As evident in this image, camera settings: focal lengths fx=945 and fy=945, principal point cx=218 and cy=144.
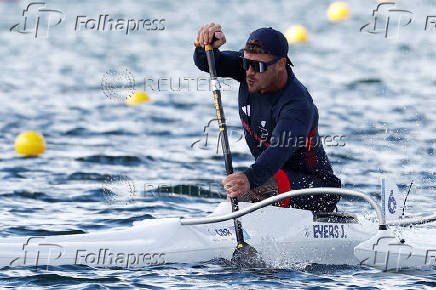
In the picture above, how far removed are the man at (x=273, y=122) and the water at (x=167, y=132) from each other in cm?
67

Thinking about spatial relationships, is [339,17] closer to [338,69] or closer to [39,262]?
[338,69]

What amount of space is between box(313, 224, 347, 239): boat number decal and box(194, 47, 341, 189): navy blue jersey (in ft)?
1.15

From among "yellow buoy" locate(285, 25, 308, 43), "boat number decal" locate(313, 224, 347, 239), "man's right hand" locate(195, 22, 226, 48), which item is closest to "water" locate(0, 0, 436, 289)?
"boat number decal" locate(313, 224, 347, 239)

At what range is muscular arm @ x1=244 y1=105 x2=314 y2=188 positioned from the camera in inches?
273

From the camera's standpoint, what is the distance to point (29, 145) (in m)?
12.9

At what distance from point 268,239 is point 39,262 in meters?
1.80

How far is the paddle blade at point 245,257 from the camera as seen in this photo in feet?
24.3

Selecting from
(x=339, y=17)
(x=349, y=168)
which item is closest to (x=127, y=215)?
(x=349, y=168)

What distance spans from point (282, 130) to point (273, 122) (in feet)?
1.46
